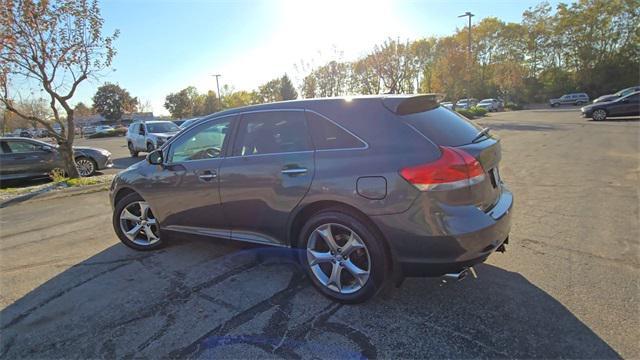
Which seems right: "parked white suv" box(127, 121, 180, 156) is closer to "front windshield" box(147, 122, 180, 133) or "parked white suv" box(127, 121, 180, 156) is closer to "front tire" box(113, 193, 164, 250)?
"front windshield" box(147, 122, 180, 133)

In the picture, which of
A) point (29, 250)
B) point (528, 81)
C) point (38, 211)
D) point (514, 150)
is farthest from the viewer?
point (528, 81)

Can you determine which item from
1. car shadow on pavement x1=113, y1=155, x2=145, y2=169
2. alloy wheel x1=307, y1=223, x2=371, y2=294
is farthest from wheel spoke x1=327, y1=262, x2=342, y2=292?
car shadow on pavement x1=113, y1=155, x2=145, y2=169

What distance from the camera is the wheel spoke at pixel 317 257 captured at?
299 centimetres

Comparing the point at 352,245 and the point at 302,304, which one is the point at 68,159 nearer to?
the point at 302,304

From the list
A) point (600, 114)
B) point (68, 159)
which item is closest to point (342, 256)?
point (68, 159)

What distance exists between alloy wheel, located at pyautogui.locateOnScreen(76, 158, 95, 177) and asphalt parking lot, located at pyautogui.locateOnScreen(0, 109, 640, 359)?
22.7 feet

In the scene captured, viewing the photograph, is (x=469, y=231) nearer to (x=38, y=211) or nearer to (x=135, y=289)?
(x=135, y=289)

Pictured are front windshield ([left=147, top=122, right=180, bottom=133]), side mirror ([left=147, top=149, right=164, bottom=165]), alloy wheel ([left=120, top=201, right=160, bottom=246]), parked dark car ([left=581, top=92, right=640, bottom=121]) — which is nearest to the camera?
side mirror ([left=147, top=149, right=164, bottom=165])

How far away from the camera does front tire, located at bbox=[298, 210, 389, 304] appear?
2721mm

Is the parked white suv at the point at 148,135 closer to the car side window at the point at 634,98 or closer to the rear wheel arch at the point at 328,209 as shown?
the rear wheel arch at the point at 328,209

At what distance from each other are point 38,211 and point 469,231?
7.56m

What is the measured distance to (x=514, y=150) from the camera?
10984 millimetres

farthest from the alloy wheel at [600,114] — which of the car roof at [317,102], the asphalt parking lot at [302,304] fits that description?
the car roof at [317,102]

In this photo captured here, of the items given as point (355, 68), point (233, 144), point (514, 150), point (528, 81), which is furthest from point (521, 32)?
point (233, 144)
